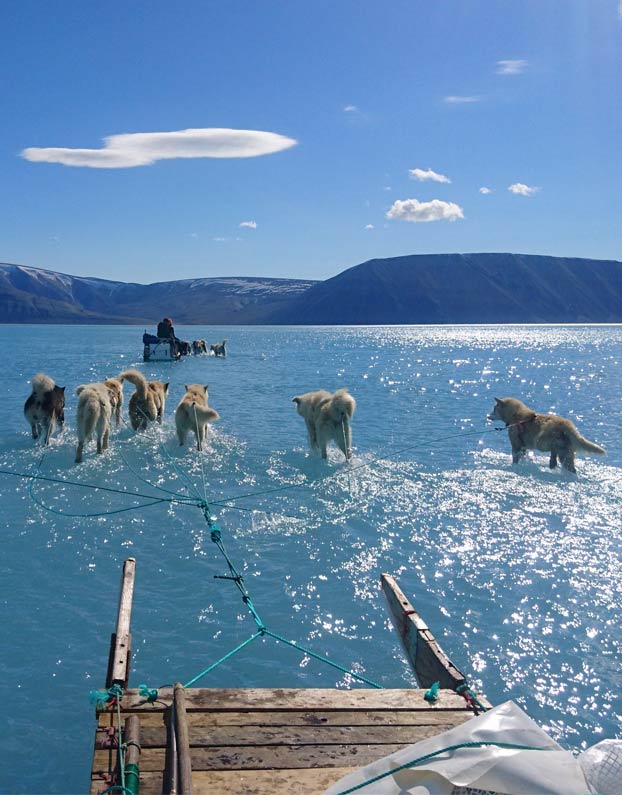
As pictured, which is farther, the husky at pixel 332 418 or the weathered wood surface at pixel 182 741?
the husky at pixel 332 418

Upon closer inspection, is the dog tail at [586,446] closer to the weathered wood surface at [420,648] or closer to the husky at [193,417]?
the husky at [193,417]

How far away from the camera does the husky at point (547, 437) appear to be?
41.8 feet

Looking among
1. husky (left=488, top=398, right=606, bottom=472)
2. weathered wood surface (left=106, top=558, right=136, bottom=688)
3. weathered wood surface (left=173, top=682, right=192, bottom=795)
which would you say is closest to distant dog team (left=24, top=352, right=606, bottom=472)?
husky (left=488, top=398, right=606, bottom=472)

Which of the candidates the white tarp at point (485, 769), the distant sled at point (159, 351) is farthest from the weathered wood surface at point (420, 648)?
the distant sled at point (159, 351)

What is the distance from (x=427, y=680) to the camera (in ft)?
16.5

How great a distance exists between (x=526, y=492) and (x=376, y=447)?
496cm

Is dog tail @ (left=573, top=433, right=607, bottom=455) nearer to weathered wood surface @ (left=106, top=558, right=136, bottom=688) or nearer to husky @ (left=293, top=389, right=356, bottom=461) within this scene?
husky @ (left=293, top=389, right=356, bottom=461)

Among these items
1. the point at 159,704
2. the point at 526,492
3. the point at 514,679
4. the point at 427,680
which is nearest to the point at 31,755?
the point at 159,704

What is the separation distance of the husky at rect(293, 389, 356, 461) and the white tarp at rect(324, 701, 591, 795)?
31.6 ft

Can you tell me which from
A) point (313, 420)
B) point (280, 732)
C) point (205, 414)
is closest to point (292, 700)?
point (280, 732)

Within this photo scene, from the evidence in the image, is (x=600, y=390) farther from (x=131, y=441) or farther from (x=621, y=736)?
(x=621, y=736)

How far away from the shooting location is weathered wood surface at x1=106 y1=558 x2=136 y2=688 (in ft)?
14.2

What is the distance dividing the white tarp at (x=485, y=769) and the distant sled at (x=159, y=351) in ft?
158

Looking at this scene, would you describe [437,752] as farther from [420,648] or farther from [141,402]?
[141,402]
